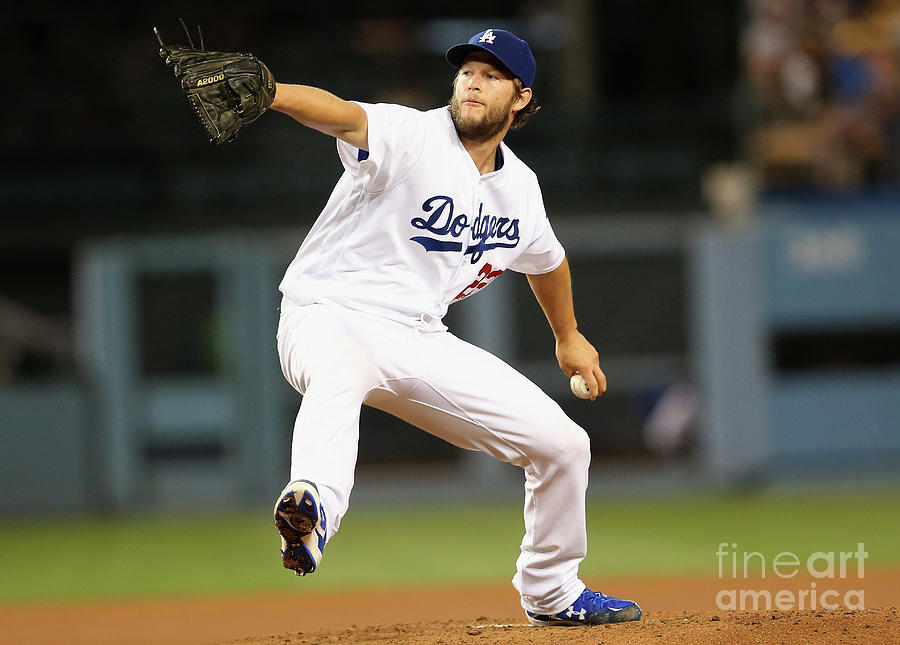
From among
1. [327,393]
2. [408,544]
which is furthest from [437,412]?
[408,544]

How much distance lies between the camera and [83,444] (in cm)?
1077

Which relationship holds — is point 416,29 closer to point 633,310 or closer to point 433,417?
point 633,310

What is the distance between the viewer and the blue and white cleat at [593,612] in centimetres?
422

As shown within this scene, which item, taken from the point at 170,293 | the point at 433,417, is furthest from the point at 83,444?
the point at 433,417

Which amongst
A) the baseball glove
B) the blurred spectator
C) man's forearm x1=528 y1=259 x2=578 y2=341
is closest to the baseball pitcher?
the baseball glove

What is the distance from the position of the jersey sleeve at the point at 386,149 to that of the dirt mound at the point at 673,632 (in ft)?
4.80

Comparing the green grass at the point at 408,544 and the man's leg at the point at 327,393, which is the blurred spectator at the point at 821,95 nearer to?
the green grass at the point at 408,544

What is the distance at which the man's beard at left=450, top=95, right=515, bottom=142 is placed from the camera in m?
3.84

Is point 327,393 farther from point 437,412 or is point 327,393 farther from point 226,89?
point 226,89

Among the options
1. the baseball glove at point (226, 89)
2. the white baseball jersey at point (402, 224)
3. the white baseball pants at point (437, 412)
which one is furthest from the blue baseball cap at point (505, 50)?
the white baseball pants at point (437, 412)

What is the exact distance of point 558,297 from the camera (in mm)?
4434

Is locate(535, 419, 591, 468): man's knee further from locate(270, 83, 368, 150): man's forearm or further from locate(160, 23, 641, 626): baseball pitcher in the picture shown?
locate(270, 83, 368, 150): man's forearm

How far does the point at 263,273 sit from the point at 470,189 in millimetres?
7584

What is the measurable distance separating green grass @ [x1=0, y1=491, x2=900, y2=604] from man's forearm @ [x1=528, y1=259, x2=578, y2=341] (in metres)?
3.08
